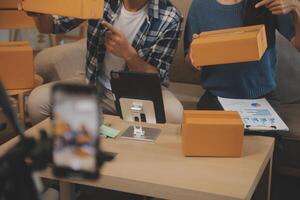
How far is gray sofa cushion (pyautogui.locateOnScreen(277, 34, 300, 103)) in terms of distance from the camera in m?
2.25

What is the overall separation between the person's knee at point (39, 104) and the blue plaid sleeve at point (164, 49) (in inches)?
20.4

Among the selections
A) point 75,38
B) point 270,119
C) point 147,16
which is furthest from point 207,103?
point 75,38

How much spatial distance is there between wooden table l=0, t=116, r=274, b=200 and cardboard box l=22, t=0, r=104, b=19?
19.5 inches

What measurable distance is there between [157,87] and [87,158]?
972mm

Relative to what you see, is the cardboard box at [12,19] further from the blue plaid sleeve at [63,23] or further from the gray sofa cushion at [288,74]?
the gray sofa cushion at [288,74]

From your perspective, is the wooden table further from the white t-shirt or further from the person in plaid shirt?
the white t-shirt

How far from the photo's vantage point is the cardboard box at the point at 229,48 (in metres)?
1.54

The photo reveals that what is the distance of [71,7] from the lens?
1633 mm

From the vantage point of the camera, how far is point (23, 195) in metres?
0.56

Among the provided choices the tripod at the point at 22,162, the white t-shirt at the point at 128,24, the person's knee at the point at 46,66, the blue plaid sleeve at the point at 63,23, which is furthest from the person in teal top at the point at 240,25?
the tripod at the point at 22,162

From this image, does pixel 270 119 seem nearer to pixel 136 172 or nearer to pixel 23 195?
pixel 136 172

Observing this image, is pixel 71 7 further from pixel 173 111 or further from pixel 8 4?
pixel 8 4

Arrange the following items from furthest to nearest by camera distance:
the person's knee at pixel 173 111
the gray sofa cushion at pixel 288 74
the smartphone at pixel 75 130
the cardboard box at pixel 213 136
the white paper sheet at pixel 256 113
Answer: the gray sofa cushion at pixel 288 74 < the person's knee at pixel 173 111 < the white paper sheet at pixel 256 113 < the cardboard box at pixel 213 136 < the smartphone at pixel 75 130

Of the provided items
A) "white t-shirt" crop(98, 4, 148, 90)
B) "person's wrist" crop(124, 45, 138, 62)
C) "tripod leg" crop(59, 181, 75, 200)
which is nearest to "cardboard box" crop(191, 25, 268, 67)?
"person's wrist" crop(124, 45, 138, 62)
